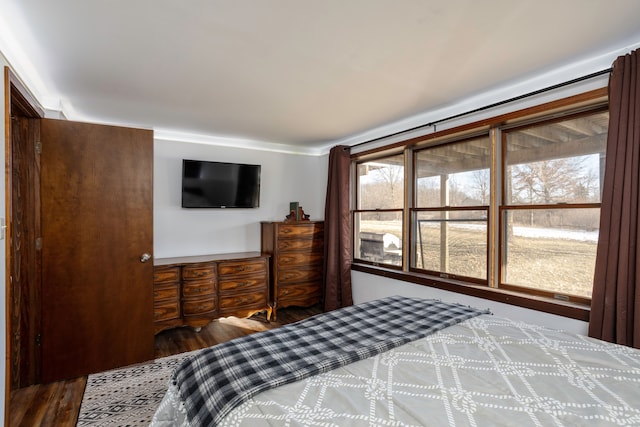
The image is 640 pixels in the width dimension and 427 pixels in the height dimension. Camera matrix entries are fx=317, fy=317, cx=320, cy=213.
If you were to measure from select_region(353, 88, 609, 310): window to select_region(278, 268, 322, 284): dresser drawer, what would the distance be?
102cm

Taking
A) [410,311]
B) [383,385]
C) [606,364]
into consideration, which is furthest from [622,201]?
[383,385]

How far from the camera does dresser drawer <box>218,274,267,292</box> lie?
11.7 feet

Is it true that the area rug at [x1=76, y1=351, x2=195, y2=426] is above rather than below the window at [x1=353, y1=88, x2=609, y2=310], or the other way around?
below

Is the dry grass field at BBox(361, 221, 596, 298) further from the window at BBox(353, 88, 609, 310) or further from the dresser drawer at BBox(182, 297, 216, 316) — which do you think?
the dresser drawer at BBox(182, 297, 216, 316)

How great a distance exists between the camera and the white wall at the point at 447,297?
221 cm

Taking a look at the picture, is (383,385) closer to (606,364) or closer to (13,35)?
(606,364)

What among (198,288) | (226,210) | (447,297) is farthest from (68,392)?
(447,297)

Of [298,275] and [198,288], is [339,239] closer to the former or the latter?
[298,275]

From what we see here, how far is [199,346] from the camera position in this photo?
10.3 feet

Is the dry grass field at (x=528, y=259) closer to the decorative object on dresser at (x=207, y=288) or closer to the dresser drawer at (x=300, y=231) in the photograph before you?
the dresser drawer at (x=300, y=231)

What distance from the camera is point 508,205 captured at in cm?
262

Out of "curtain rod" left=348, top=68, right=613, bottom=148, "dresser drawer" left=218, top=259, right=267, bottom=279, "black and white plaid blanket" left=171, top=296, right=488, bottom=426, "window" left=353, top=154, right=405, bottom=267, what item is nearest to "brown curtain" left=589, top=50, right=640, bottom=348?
"curtain rod" left=348, top=68, right=613, bottom=148

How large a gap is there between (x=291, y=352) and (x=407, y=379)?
0.49 m

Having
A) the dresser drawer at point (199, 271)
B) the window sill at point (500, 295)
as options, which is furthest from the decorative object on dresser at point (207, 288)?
the window sill at point (500, 295)
